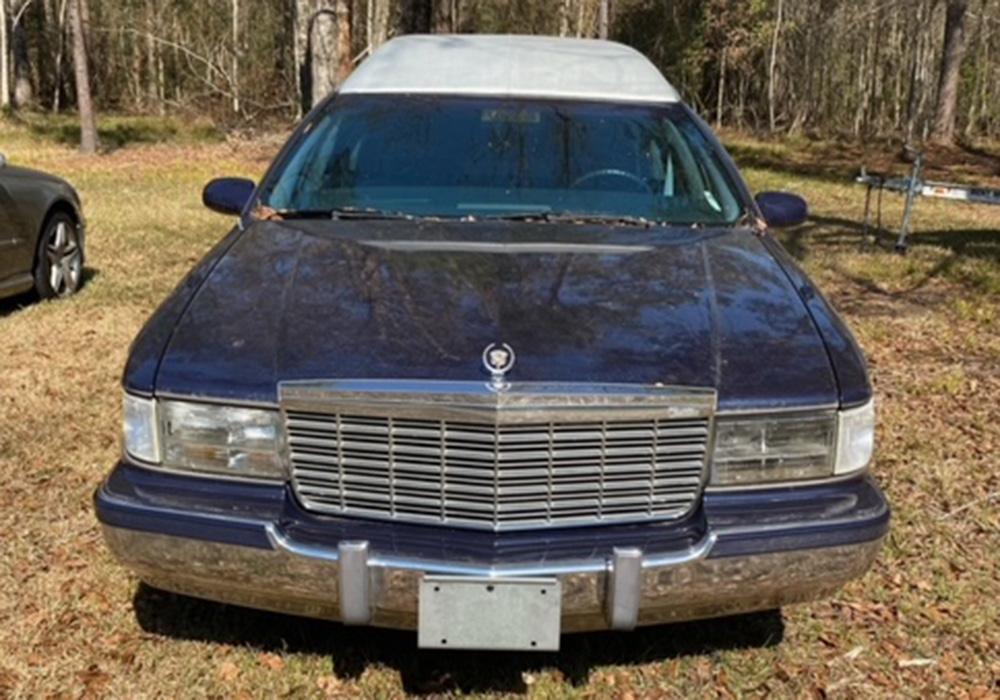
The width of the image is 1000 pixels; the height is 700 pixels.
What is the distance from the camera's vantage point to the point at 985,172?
56.6ft

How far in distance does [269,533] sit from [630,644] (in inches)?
51.6

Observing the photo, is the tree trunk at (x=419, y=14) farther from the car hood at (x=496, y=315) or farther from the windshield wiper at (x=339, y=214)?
the car hood at (x=496, y=315)

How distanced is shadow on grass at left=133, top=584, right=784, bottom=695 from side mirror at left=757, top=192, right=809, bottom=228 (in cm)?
160

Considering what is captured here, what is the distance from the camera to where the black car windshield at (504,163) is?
366 centimetres

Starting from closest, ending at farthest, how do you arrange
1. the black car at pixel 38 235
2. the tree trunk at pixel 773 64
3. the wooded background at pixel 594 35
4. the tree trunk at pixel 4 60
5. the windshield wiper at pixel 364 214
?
the windshield wiper at pixel 364 214
the black car at pixel 38 235
the wooded background at pixel 594 35
the tree trunk at pixel 773 64
the tree trunk at pixel 4 60

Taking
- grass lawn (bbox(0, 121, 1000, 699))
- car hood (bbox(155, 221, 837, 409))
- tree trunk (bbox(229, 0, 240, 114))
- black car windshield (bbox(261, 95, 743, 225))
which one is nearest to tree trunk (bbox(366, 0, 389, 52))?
tree trunk (bbox(229, 0, 240, 114))

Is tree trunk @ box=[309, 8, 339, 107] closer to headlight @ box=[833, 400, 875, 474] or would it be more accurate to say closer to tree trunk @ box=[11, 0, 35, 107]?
headlight @ box=[833, 400, 875, 474]

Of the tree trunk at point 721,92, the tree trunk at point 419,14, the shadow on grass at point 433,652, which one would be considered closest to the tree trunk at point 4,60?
the tree trunk at point 419,14

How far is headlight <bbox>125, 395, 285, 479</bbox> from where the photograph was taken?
2.52 m

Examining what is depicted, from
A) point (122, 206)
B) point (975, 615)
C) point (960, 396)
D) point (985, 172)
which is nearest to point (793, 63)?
point (985, 172)

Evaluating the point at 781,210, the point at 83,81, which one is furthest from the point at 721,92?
the point at 781,210

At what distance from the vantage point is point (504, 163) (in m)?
3.79

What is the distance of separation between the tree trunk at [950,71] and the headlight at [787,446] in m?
18.6

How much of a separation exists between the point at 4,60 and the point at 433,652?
95.4 feet
